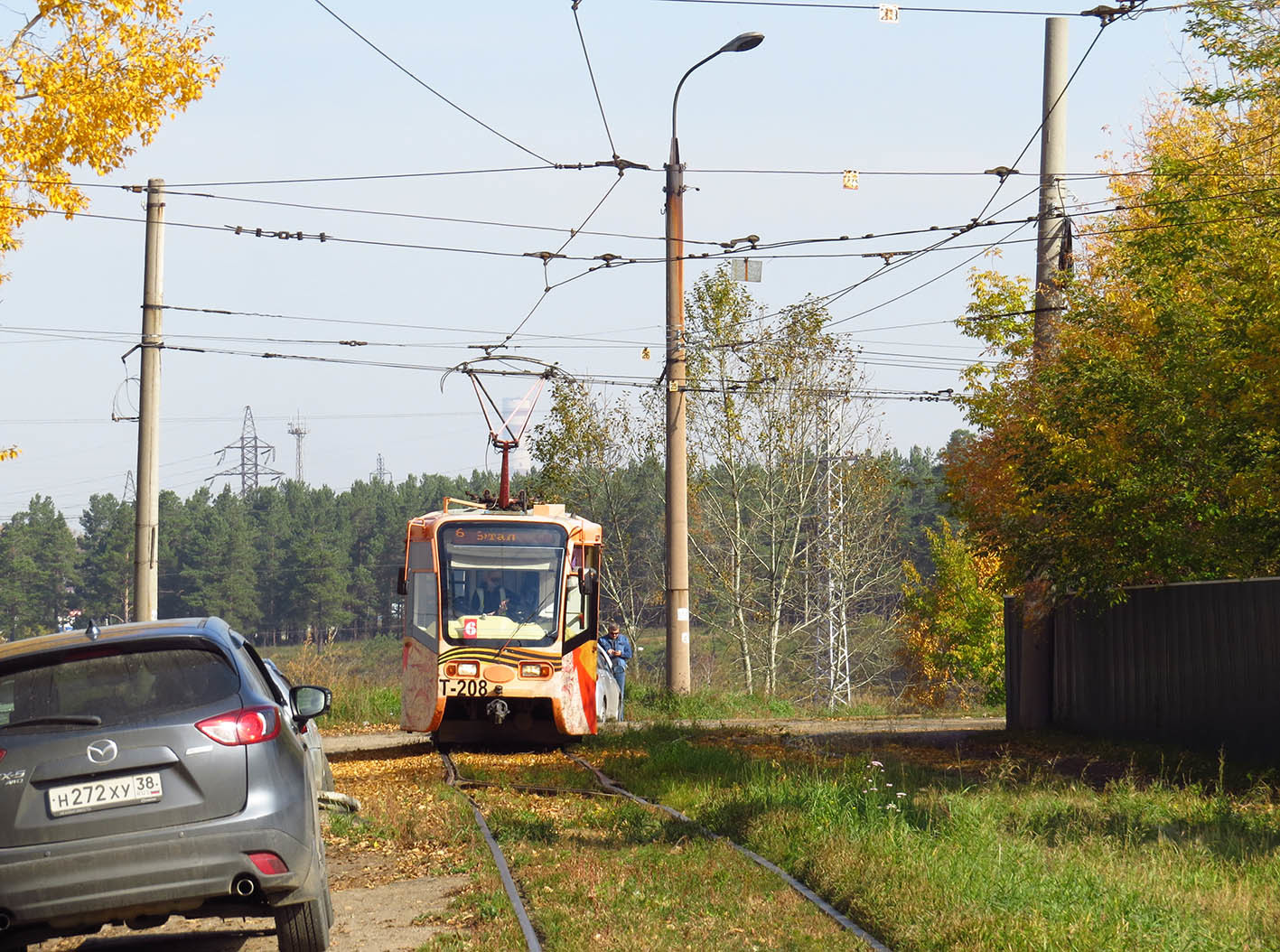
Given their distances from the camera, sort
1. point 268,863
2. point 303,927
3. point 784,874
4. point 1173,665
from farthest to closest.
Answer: point 1173,665, point 784,874, point 303,927, point 268,863

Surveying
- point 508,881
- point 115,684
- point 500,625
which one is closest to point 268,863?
point 115,684

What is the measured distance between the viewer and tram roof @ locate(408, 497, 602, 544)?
1870 cm

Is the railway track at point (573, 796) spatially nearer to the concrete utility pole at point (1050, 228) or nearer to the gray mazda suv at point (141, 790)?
the gray mazda suv at point (141, 790)

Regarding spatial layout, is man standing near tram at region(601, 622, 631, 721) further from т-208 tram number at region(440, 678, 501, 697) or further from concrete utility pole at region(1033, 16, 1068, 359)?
concrete utility pole at region(1033, 16, 1068, 359)

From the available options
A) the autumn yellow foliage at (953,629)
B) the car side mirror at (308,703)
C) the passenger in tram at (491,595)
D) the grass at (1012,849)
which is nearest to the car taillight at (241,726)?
the car side mirror at (308,703)

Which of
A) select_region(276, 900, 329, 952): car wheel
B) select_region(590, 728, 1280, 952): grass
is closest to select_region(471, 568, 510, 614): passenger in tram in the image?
select_region(590, 728, 1280, 952): grass

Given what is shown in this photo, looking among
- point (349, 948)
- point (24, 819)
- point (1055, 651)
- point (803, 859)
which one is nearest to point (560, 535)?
point (1055, 651)

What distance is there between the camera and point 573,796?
13555 millimetres

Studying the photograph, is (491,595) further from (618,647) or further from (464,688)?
(618,647)

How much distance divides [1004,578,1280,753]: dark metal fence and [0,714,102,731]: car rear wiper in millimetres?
11686

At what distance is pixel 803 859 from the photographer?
8.97m

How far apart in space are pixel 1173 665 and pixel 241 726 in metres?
13.0

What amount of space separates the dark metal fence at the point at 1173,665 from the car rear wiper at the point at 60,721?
38.3 ft

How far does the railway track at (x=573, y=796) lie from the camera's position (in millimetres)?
7355
